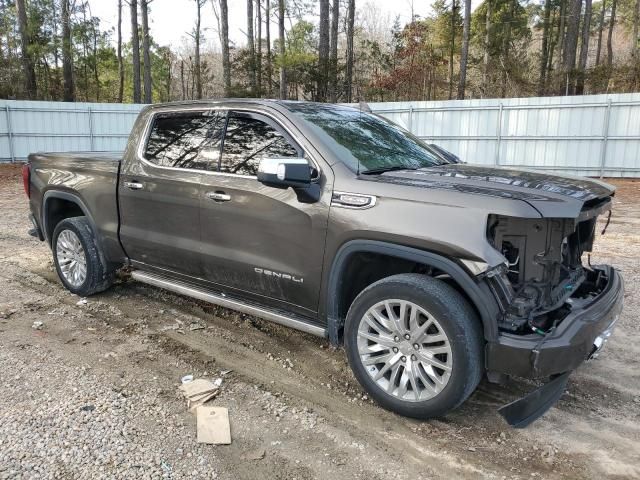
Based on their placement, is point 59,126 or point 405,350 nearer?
point 405,350

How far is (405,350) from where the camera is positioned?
10.1 ft

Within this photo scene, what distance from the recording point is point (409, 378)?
308 cm

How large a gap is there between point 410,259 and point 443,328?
432 mm

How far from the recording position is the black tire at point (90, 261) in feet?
16.6

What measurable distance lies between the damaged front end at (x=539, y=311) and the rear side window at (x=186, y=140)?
2255 millimetres

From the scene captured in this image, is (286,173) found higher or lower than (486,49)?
lower

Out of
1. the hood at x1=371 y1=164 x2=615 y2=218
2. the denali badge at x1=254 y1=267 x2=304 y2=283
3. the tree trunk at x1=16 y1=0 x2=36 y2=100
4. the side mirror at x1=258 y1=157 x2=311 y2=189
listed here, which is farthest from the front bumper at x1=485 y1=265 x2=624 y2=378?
the tree trunk at x1=16 y1=0 x2=36 y2=100

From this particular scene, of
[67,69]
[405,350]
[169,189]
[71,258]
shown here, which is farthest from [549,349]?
[67,69]

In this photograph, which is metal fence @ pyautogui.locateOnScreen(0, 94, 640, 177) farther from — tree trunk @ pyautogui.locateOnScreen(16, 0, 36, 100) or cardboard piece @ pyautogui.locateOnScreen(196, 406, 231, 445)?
cardboard piece @ pyautogui.locateOnScreen(196, 406, 231, 445)

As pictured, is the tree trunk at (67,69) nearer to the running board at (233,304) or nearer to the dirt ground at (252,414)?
the dirt ground at (252,414)

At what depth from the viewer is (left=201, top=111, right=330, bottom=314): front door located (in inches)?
135

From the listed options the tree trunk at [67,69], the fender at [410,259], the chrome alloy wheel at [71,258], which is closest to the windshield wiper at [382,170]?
the fender at [410,259]

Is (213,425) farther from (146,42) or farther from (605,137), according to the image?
(146,42)

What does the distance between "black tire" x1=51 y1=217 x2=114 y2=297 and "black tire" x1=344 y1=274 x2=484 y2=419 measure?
3033mm
